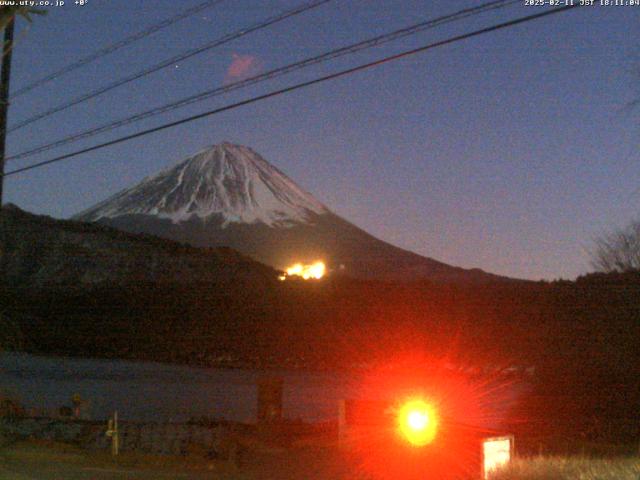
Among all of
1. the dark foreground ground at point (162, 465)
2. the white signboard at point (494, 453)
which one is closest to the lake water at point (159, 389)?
the dark foreground ground at point (162, 465)

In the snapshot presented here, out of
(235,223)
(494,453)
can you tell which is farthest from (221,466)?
(235,223)

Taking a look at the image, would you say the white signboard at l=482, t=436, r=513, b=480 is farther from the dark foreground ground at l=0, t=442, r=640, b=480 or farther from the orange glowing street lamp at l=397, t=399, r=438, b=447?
the orange glowing street lamp at l=397, t=399, r=438, b=447

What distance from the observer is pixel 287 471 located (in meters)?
10.7

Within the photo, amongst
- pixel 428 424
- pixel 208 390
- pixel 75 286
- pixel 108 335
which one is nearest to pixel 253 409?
pixel 208 390

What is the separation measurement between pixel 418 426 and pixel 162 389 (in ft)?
34.5

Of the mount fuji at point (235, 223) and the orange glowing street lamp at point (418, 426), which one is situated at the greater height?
the mount fuji at point (235, 223)

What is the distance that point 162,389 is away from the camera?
21266 millimetres

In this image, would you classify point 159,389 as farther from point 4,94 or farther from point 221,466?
point 221,466

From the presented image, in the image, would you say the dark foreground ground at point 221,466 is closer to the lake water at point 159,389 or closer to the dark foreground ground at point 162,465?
the dark foreground ground at point 162,465

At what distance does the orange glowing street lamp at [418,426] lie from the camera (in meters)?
12.1

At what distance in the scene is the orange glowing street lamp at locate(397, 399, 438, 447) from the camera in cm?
1209

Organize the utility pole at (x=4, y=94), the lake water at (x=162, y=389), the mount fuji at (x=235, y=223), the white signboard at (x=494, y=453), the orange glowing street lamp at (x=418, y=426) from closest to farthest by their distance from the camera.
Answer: the white signboard at (x=494, y=453), the orange glowing street lamp at (x=418, y=426), the utility pole at (x=4, y=94), the lake water at (x=162, y=389), the mount fuji at (x=235, y=223)

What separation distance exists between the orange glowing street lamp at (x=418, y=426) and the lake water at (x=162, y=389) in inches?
171

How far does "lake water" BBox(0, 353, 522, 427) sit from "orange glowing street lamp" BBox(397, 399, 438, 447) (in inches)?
171
